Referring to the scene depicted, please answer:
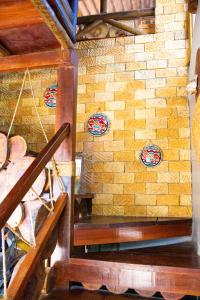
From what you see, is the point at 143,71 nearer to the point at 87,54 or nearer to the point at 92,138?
the point at 87,54

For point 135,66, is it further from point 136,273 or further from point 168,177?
point 136,273

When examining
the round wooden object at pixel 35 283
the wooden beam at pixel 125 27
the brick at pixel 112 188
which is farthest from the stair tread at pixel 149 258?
the wooden beam at pixel 125 27

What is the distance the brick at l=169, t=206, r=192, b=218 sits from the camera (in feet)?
10.4

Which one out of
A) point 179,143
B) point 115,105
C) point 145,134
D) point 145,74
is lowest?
point 179,143

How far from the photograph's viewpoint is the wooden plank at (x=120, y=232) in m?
2.24

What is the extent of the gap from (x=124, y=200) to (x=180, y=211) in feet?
2.15

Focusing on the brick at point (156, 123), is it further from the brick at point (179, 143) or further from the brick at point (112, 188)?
the brick at point (112, 188)

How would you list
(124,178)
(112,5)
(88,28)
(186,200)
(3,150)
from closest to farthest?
(3,150), (186,200), (124,178), (88,28), (112,5)

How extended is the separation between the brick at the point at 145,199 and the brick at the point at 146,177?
19cm

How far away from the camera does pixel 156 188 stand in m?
3.30

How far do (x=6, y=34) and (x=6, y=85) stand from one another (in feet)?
7.65

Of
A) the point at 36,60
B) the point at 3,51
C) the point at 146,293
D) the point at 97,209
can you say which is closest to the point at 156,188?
the point at 97,209

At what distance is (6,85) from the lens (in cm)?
403

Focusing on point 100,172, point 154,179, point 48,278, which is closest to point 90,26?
point 100,172
